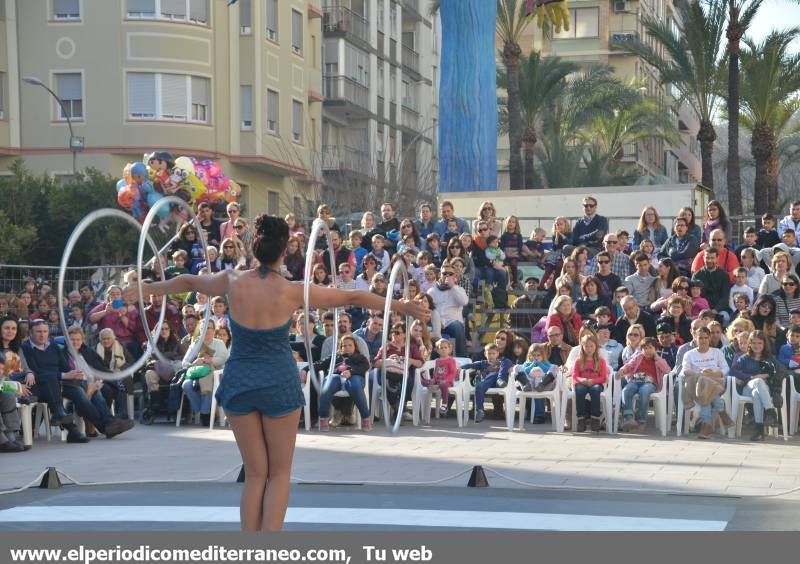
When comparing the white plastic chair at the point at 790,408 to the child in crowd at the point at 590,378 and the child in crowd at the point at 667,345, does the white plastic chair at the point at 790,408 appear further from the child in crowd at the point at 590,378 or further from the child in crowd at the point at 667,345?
the child in crowd at the point at 590,378

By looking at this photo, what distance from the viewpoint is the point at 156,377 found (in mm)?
17719

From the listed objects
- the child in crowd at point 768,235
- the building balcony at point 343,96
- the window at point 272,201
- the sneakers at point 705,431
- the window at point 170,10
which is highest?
the window at point 170,10

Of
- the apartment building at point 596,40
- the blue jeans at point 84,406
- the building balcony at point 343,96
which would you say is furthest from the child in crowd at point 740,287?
the apartment building at point 596,40

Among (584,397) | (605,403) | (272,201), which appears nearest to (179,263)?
(584,397)

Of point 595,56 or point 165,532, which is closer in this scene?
point 165,532

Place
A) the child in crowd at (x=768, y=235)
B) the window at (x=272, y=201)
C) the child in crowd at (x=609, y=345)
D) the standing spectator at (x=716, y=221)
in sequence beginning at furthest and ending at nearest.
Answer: the window at (x=272, y=201)
the child in crowd at (x=768, y=235)
the standing spectator at (x=716, y=221)
the child in crowd at (x=609, y=345)

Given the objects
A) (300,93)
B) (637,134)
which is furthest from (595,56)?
(300,93)

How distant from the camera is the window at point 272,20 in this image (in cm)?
4466

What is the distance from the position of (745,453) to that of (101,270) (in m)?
13.6

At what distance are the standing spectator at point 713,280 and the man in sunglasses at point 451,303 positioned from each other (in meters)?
3.40

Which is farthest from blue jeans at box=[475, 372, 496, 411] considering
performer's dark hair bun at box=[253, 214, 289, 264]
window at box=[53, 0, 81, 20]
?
window at box=[53, 0, 81, 20]

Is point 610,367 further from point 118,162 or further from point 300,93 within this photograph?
point 300,93

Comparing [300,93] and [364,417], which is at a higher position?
[300,93]

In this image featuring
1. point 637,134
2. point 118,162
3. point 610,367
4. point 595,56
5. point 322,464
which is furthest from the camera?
point 595,56
